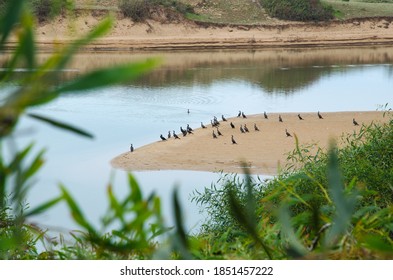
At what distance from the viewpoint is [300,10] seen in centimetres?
2392

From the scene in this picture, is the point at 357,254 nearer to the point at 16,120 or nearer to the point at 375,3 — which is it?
the point at 16,120

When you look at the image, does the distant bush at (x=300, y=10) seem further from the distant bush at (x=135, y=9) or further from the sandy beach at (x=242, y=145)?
the sandy beach at (x=242, y=145)

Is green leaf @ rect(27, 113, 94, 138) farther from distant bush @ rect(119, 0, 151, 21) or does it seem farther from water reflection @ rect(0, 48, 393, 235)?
distant bush @ rect(119, 0, 151, 21)

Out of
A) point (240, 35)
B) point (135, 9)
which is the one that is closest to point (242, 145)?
point (135, 9)

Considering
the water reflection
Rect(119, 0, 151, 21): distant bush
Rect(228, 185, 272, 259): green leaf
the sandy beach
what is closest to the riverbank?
Rect(119, 0, 151, 21): distant bush

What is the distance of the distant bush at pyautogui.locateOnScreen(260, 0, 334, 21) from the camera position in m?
23.9

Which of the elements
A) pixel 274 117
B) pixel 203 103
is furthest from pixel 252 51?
pixel 274 117

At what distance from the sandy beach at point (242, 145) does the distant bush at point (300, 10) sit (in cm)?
1145

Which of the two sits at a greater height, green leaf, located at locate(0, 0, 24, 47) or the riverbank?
green leaf, located at locate(0, 0, 24, 47)

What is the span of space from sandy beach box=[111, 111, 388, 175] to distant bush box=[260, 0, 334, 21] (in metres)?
11.4

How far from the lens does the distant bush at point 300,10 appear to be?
23938 mm

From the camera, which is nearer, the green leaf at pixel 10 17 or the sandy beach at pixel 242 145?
the green leaf at pixel 10 17

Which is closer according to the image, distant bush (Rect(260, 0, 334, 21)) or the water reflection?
the water reflection

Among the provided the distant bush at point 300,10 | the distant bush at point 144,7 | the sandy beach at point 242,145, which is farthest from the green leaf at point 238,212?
the distant bush at point 300,10
